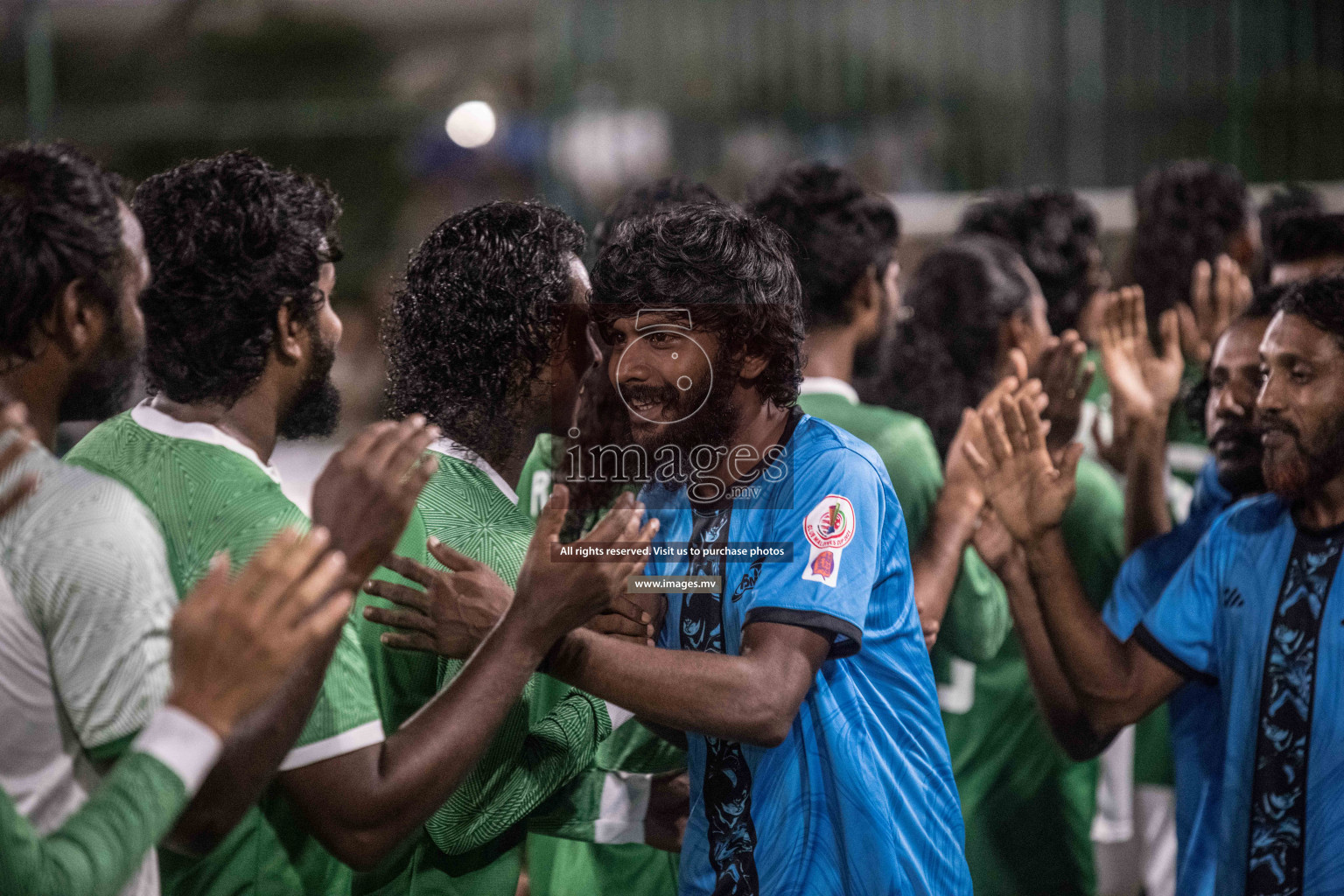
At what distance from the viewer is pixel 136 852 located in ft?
4.15

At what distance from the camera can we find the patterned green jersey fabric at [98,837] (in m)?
1.24

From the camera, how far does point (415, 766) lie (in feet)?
5.09

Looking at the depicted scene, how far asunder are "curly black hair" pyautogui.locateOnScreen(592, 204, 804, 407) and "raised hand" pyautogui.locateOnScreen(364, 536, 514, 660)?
0.40 metres

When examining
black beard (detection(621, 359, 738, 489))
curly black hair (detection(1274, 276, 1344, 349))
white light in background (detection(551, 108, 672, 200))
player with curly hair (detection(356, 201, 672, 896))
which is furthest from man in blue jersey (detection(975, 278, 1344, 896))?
white light in background (detection(551, 108, 672, 200))

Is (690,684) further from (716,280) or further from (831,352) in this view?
(831,352)

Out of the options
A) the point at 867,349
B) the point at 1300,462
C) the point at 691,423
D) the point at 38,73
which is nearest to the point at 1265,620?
the point at 1300,462

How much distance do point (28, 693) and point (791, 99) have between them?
6.49m

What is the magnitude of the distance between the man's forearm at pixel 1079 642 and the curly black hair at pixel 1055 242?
1.81 meters

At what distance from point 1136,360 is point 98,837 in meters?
2.45

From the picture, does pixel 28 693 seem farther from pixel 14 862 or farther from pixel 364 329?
pixel 364 329

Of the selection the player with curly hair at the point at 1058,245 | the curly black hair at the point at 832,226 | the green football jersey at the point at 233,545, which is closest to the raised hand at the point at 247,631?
the green football jersey at the point at 233,545

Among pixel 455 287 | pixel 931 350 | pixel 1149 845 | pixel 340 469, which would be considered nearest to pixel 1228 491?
pixel 931 350

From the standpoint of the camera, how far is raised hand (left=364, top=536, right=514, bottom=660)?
1.65 m

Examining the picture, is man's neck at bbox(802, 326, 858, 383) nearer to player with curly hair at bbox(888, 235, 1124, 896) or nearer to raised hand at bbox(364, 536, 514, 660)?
player with curly hair at bbox(888, 235, 1124, 896)
